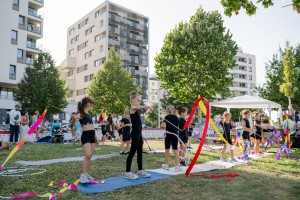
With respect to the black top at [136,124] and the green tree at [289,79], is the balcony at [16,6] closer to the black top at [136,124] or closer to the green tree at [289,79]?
the green tree at [289,79]

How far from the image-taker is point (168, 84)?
26.9 meters

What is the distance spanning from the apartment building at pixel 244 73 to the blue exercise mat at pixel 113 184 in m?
80.0

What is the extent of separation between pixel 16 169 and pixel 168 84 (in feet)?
67.0

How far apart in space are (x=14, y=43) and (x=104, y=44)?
58.3 feet

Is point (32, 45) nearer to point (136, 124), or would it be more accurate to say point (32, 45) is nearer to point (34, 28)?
point (34, 28)

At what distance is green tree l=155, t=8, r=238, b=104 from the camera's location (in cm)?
2583

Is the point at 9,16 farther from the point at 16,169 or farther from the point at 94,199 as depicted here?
the point at 94,199

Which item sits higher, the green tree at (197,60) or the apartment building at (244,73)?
the apartment building at (244,73)

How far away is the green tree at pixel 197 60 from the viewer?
25.8 meters

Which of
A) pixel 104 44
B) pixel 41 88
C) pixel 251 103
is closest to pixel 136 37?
pixel 104 44

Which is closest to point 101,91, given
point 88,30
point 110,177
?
point 88,30

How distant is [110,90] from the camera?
3750 centimetres

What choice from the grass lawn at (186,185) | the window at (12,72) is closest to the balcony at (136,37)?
the window at (12,72)

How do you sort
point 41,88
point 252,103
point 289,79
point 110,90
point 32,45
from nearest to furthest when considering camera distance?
point 252,103
point 289,79
point 41,88
point 110,90
point 32,45
